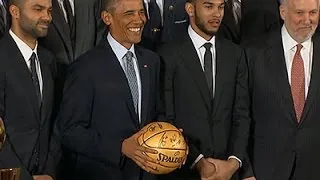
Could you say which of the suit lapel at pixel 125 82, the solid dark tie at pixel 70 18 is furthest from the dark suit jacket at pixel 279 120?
the solid dark tie at pixel 70 18

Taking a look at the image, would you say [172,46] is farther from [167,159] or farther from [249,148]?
[167,159]

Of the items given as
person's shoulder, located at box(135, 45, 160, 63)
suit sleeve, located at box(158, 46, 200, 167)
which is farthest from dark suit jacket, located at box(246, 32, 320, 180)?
person's shoulder, located at box(135, 45, 160, 63)

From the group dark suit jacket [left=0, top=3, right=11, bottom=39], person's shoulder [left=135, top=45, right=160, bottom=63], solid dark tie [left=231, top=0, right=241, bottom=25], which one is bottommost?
person's shoulder [left=135, top=45, right=160, bottom=63]

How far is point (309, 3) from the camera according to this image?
171 inches

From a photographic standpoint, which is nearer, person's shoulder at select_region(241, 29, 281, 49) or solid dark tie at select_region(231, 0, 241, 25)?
person's shoulder at select_region(241, 29, 281, 49)

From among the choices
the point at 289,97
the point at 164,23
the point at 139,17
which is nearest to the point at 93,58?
the point at 139,17

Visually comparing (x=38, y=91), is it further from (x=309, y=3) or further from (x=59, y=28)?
(x=309, y=3)

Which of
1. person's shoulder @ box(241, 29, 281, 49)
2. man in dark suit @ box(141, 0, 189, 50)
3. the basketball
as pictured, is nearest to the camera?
the basketball

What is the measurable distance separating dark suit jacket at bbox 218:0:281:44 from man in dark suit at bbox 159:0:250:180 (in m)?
0.40

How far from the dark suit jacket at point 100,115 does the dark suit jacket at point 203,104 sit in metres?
0.31

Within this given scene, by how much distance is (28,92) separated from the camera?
3.97m

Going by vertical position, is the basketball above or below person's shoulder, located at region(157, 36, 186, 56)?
below

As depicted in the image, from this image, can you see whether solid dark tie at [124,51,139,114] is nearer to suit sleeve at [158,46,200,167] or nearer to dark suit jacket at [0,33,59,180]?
suit sleeve at [158,46,200,167]

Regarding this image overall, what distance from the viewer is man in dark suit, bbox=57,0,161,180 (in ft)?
12.8
